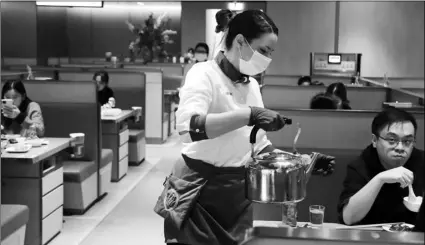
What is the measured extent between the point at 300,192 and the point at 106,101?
5.17 meters

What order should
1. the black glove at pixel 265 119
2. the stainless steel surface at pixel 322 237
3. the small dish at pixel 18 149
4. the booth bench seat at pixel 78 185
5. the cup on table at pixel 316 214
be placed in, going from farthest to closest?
the booth bench seat at pixel 78 185, the small dish at pixel 18 149, the cup on table at pixel 316 214, the black glove at pixel 265 119, the stainless steel surface at pixel 322 237

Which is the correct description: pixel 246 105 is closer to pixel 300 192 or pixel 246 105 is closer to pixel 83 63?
pixel 300 192

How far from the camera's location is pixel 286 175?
67.4 inches

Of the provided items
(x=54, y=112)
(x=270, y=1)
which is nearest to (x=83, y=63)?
(x=270, y=1)

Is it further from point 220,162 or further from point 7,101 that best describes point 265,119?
point 7,101

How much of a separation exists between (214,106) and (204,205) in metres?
0.32

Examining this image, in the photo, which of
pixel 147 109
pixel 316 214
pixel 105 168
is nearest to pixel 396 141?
pixel 316 214

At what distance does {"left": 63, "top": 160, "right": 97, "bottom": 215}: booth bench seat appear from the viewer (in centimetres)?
488

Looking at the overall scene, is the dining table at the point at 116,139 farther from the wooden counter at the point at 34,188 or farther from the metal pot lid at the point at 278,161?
the metal pot lid at the point at 278,161

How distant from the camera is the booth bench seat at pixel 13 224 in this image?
127 inches

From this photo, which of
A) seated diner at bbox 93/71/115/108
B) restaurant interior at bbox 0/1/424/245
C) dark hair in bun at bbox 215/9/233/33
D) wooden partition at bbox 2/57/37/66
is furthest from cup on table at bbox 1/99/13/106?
wooden partition at bbox 2/57/37/66

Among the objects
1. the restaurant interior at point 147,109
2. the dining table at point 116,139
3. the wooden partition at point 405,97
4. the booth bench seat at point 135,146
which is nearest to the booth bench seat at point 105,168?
the restaurant interior at point 147,109

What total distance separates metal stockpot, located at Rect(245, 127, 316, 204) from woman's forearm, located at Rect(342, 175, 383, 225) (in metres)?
0.48

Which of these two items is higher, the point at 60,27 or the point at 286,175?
the point at 60,27
